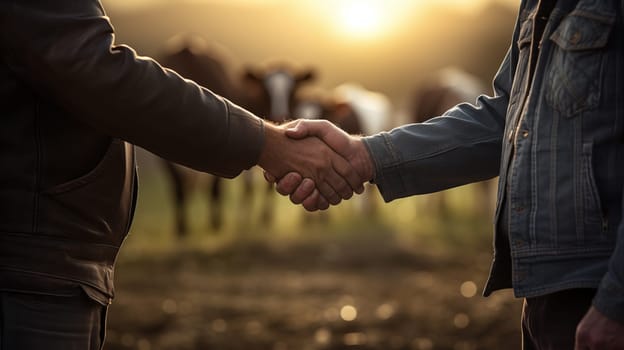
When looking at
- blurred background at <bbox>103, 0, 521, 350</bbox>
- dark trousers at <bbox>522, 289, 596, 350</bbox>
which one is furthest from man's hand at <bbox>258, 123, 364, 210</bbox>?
blurred background at <bbox>103, 0, 521, 350</bbox>

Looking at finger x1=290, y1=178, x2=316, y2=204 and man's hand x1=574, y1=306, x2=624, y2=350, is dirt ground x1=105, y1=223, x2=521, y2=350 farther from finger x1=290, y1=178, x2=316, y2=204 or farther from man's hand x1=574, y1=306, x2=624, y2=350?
man's hand x1=574, y1=306, x2=624, y2=350

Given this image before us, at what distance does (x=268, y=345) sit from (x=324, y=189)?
2.17m

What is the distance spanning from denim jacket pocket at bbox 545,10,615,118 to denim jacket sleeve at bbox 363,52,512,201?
0.44 meters

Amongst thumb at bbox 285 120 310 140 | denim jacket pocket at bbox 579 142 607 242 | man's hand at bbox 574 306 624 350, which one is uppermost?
thumb at bbox 285 120 310 140

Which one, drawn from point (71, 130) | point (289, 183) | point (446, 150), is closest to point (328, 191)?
point (289, 183)

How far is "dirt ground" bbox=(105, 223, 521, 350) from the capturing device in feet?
16.6

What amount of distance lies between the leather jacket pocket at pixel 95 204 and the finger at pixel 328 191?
0.93m

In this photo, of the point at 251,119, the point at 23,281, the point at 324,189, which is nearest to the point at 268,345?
the point at 324,189

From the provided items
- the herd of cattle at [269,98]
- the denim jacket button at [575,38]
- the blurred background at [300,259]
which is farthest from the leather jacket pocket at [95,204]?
the herd of cattle at [269,98]

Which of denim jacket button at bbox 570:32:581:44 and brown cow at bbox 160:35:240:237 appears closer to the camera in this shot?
denim jacket button at bbox 570:32:581:44

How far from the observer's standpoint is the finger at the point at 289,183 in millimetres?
2855

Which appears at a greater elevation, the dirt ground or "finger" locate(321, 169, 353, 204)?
"finger" locate(321, 169, 353, 204)

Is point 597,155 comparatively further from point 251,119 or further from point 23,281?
point 23,281

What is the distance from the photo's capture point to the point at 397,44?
44.9m
